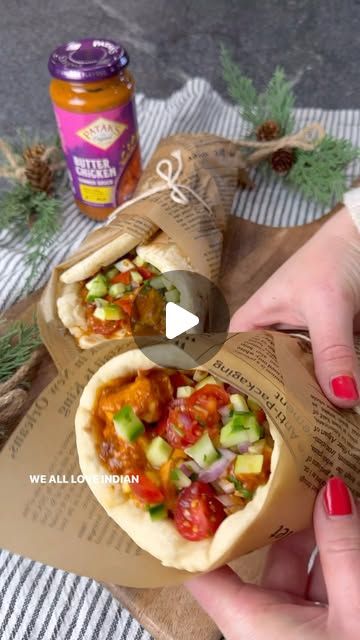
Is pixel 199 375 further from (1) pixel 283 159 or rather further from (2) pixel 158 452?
(1) pixel 283 159

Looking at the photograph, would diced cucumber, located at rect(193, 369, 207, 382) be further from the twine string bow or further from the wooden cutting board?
the twine string bow

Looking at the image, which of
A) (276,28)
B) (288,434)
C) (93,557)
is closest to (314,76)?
(276,28)

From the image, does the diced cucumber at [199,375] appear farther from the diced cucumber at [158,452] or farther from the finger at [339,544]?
the finger at [339,544]

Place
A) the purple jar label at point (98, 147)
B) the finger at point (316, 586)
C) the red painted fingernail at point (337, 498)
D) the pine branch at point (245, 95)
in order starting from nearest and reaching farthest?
the red painted fingernail at point (337, 498) → the finger at point (316, 586) → the purple jar label at point (98, 147) → the pine branch at point (245, 95)

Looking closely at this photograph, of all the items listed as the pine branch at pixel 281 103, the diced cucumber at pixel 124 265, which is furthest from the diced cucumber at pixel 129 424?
the pine branch at pixel 281 103

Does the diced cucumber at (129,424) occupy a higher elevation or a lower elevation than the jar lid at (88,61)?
lower

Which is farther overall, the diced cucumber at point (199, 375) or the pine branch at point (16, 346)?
the pine branch at point (16, 346)
